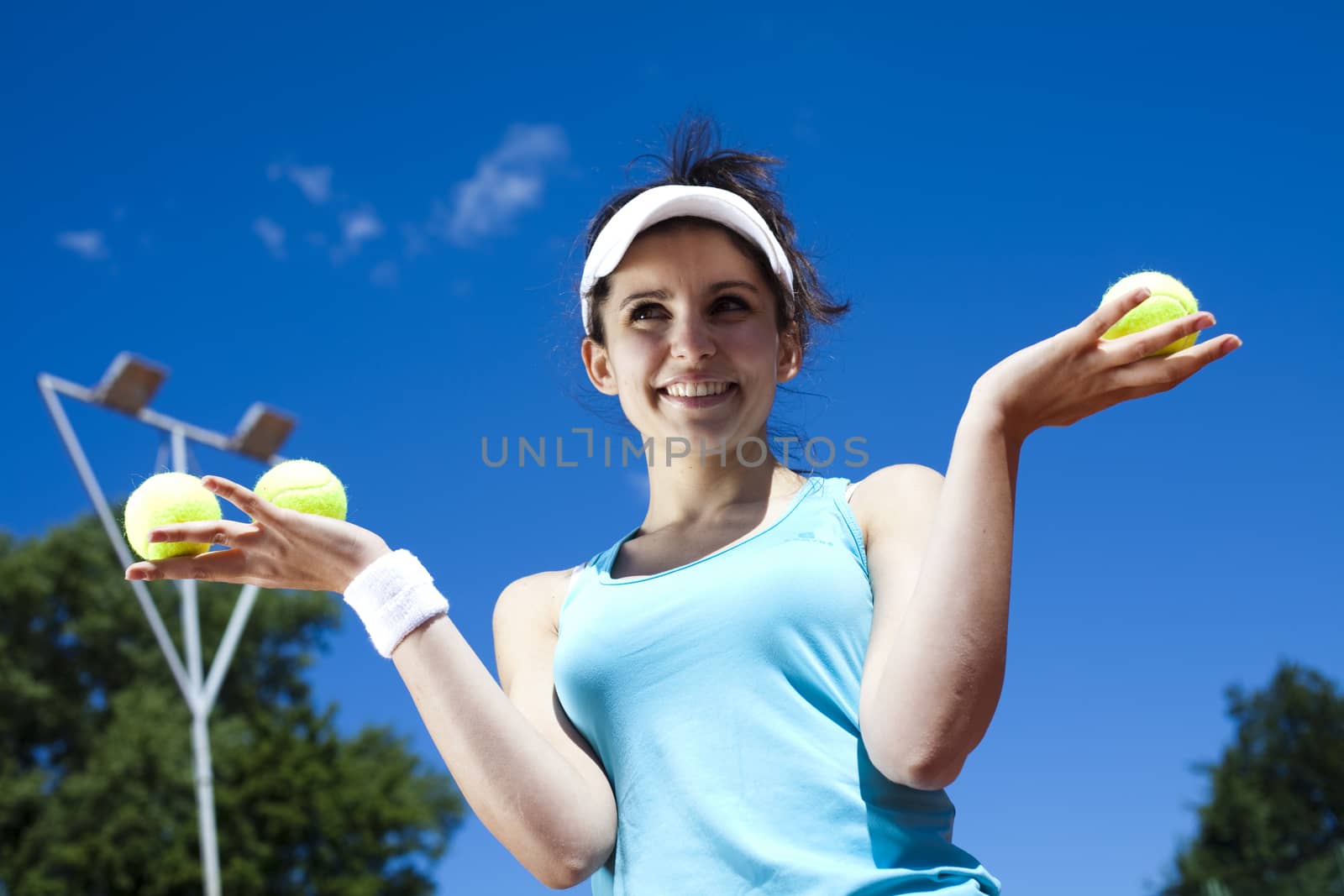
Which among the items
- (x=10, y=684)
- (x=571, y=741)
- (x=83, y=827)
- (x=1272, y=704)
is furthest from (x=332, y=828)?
(x=1272, y=704)

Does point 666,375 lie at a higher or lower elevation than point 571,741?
higher

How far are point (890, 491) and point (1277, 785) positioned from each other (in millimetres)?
49805

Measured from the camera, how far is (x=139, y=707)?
33.7m

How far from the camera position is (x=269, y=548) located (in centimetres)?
Result: 263

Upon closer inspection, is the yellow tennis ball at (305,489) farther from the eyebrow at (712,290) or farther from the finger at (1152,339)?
the finger at (1152,339)

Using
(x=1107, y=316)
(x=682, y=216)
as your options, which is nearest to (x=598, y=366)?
(x=682, y=216)

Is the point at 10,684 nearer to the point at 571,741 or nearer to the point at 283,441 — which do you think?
the point at 283,441

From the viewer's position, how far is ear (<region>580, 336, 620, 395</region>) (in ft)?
11.3

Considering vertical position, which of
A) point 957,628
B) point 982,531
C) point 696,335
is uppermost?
point 696,335

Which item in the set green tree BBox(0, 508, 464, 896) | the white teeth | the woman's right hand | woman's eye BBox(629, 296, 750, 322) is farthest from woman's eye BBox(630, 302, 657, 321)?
green tree BBox(0, 508, 464, 896)

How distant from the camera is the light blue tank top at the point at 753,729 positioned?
2348 mm

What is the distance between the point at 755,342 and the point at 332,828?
30012mm

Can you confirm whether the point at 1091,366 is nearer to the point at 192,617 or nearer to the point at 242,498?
the point at 242,498

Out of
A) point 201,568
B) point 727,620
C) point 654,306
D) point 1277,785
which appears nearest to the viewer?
point 727,620
